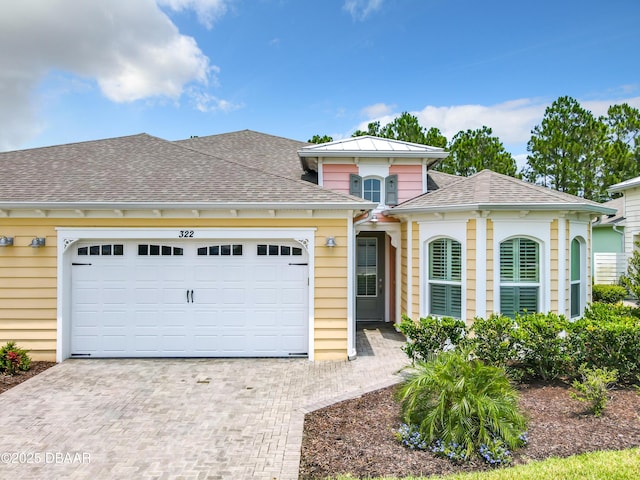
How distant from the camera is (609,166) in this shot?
2155cm

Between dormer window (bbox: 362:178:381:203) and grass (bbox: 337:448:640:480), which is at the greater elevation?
dormer window (bbox: 362:178:381:203)

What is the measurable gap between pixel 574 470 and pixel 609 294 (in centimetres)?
1195

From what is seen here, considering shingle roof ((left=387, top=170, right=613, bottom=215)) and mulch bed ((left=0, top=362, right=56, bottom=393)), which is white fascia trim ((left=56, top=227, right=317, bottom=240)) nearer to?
mulch bed ((left=0, top=362, right=56, bottom=393))

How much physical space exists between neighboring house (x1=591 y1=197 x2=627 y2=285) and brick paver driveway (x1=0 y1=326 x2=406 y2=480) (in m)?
11.6

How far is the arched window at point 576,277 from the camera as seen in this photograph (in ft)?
25.3

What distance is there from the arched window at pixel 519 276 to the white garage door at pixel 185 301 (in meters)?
4.01

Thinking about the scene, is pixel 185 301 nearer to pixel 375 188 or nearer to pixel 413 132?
pixel 375 188

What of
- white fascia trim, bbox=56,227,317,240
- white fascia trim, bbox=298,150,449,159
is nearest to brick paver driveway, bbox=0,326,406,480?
white fascia trim, bbox=56,227,317,240

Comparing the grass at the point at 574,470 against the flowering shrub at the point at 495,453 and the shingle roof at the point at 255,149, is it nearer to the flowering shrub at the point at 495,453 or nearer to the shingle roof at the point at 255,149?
the flowering shrub at the point at 495,453

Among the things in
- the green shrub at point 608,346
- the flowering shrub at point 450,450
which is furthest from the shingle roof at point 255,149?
the flowering shrub at point 450,450

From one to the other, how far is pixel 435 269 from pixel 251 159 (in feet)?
21.3

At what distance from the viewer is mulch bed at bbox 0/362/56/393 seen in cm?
596

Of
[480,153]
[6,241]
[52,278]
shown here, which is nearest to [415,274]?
[52,278]

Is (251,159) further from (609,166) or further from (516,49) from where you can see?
(609,166)
